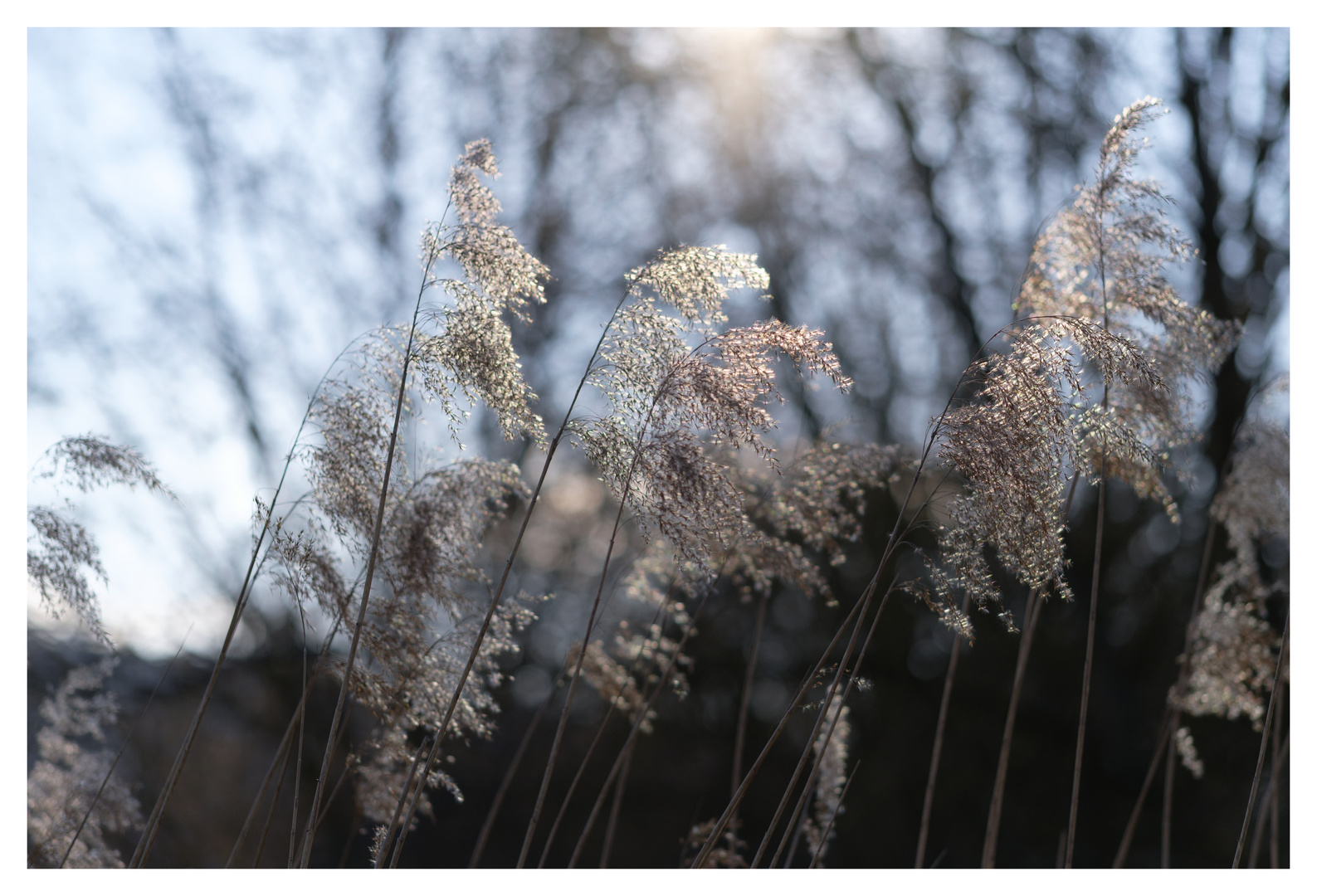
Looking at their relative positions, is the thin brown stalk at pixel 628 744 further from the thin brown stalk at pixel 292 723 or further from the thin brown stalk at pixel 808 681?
the thin brown stalk at pixel 292 723

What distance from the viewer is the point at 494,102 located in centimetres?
414

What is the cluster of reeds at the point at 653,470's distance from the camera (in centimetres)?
152

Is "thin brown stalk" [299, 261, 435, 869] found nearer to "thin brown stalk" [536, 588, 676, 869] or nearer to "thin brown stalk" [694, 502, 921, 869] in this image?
"thin brown stalk" [536, 588, 676, 869]

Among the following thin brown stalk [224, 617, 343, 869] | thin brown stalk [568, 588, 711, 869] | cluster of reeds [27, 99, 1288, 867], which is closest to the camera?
cluster of reeds [27, 99, 1288, 867]

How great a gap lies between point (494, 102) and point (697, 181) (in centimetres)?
111

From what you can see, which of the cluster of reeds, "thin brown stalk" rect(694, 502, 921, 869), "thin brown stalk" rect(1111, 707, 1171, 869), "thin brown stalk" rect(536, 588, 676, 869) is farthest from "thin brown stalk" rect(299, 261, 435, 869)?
"thin brown stalk" rect(1111, 707, 1171, 869)

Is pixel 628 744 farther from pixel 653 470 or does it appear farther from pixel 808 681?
pixel 653 470

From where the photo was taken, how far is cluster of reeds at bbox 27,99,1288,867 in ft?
4.99

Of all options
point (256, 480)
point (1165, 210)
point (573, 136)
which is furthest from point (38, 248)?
point (1165, 210)

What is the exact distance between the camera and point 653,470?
1.54 meters

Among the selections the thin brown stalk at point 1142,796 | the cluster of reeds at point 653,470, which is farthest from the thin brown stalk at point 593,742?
the thin brown stalk at point 1142,796

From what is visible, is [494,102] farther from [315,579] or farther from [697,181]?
[315,579]

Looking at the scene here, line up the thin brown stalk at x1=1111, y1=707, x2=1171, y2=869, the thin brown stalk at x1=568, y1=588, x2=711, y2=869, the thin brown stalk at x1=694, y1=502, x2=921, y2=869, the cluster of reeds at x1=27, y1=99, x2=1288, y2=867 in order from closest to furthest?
the thin brown stalk at x1=694, y1=502, x2=921, y2=869
the cluster of reeds at x1=27, y1=99, x2=1288, y2=867
the thin brown stalk at x1=568, y1=588, x2=711, y2=869
the thin brown stalk at x1=1111, y1=707, x2=1171, y2=869
